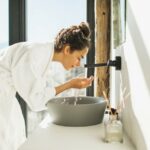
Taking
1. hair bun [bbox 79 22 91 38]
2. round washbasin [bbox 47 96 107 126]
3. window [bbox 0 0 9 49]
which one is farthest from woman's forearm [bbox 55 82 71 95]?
window [bbox 0 0 9 49]

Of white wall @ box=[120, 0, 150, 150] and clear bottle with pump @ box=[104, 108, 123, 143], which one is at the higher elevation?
white wall @ box=[120, 0, 150, 150]

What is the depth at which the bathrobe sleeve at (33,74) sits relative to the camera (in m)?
1.35

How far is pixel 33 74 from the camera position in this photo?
135 cm

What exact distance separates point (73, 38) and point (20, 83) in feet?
1.29

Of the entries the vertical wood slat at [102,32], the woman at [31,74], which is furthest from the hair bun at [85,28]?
the vertical wood slat at [102,32]

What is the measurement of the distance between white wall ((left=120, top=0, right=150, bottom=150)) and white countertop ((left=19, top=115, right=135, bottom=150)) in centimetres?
11

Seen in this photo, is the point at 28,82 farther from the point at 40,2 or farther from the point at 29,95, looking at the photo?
the point at 40,2

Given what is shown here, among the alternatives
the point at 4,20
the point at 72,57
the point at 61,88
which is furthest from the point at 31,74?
the point at 4,20

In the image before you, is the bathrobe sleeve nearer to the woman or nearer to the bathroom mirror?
the woman

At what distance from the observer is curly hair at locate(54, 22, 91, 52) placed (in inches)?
61.2

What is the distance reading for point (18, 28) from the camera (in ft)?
8.91

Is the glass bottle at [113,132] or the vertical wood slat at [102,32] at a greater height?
the vertical wood slat at [102,32]

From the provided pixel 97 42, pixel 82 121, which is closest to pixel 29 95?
pixel 82 121

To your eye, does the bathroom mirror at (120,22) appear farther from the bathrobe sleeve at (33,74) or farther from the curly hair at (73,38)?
the bathrobe sleeve at (33,74)
